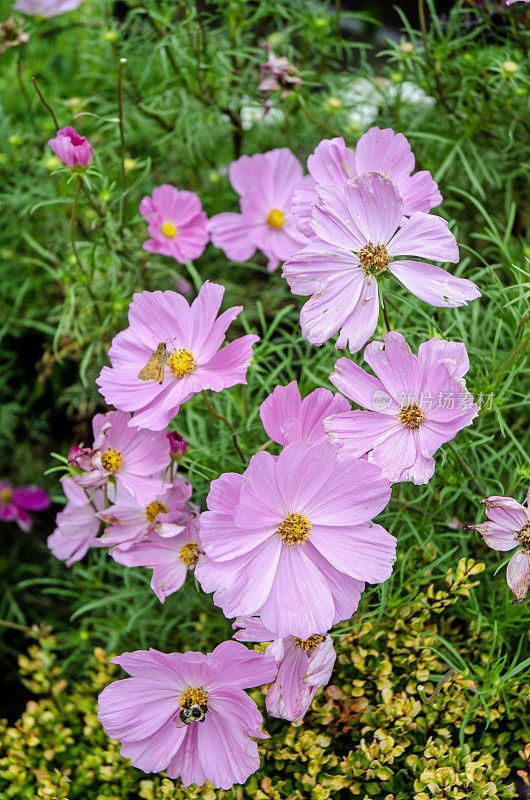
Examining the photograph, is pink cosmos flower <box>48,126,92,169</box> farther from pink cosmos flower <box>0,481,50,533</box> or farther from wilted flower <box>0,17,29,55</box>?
pink cosmos flower <box>0,481,50,533</box>

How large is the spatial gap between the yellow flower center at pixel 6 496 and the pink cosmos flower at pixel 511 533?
3.44 ft

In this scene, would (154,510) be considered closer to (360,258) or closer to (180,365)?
(180,365)

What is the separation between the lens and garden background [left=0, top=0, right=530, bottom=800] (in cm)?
93

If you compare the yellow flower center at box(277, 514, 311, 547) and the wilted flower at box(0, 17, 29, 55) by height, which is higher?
the wilted flower at box(0, 17, 29, 55)

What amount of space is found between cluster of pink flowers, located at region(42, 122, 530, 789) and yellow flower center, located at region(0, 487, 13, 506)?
2.29ft

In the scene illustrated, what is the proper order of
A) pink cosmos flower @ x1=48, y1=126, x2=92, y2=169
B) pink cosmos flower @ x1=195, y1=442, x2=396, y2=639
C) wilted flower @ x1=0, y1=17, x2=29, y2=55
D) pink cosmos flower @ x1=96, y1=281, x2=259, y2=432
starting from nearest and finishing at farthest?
pink cosmos flower @ x1=195, y1=442, x2=396, y2=639 → pink cosmos flower @ x1=96, y1=281, x2=259, y2=432 → pink cosmos flower @ x1=48, y1=126, x2=92, y2=169 → wilted flower @ x1=0, y1=17, x2=29, y2=55

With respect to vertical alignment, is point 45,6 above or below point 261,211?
above

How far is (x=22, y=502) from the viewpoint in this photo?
1500 millimetres

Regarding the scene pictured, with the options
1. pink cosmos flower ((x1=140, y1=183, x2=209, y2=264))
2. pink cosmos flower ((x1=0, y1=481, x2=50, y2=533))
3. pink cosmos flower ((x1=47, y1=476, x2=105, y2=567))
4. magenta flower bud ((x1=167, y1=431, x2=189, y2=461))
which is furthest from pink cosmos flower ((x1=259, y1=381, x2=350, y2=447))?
pink cosmos flower ((x1=0, y1=481, x2=50, y2=533))

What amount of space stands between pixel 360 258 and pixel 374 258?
2cm

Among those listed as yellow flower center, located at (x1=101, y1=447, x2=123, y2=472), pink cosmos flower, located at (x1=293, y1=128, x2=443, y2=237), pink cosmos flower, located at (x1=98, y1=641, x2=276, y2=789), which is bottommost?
Result: pink cosmos flower, located at (x1=98, y1=641, x2=276, y2=789)

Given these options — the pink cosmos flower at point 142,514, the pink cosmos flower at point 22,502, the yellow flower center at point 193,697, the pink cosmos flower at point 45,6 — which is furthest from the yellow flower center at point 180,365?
the pink cosmos flower at point 45,6

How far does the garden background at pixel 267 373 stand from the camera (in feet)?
3.05

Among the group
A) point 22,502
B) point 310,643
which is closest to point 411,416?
point 310,643
